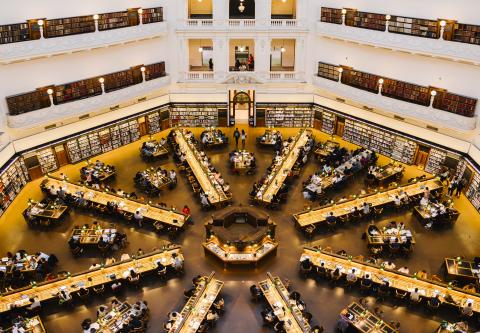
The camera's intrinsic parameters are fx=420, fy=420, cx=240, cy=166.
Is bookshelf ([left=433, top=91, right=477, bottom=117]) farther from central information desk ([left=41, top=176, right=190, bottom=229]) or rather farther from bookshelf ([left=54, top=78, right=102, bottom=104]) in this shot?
bookshelf ([left=54, top=78, right=102, bottom=104])

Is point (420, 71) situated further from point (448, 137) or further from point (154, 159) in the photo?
point (154, 159)

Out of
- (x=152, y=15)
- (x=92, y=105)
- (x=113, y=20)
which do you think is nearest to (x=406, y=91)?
(x=152, y=15)

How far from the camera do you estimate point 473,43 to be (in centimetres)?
2031

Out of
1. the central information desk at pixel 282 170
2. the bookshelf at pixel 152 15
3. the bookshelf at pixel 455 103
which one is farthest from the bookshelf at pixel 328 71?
the bookshelf at pixel 152 15

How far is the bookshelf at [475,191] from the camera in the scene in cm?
2200

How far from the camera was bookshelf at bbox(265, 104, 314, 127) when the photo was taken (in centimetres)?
2942

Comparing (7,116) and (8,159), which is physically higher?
(7,116)

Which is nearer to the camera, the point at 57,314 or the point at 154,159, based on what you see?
the point at 57,314

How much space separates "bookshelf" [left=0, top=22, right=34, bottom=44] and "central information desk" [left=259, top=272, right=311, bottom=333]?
16583mm

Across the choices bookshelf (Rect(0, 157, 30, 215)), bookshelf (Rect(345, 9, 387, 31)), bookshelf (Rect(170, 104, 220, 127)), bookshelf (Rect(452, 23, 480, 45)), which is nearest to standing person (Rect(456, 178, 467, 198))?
bookshelf (Rect(452, 23, 480, 45))

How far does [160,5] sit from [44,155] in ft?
37.8

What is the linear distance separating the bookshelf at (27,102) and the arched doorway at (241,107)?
11.9 m

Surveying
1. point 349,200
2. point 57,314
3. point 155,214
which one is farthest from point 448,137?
point 57,314

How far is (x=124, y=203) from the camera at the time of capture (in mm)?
21281
